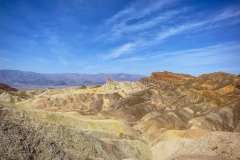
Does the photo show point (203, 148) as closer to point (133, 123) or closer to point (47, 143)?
point (47, 143)

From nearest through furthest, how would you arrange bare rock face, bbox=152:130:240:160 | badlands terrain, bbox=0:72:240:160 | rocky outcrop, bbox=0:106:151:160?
1. rocky outcrop, bbox=0:106:151:160
2. badlands terrain, bbox=0:72:240:160
3. bare rock face, bbox=152:130:240:160

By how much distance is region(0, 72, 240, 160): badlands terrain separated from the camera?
892 inches

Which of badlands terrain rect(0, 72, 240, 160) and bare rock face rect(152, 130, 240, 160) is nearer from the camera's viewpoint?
badlands terrain rect(0, 72, 240, 160)

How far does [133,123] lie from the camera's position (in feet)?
180

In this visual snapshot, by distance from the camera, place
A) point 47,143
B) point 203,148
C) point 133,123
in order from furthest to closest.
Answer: point 133,123 < point 203,148 < point 47,143

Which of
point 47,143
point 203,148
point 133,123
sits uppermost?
point 47,143

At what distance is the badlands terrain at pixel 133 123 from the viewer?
74.3 feet

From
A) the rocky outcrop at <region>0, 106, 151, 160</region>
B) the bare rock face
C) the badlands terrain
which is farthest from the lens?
the bare rock face

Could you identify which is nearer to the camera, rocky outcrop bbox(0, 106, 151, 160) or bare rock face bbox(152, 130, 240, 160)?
rocky outcrop bbox(0, 106, 151, 160)

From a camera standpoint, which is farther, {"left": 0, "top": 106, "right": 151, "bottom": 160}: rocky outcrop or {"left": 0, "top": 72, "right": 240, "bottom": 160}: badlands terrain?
{"left": 0, "top": 72, "right": 240, "bottom": 160}: badlands terrain

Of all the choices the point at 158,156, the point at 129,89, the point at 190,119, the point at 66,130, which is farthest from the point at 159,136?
the point at 129,89

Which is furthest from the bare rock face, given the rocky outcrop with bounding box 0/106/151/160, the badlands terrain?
the rocky outcrop with bounding box 0/106/151/160

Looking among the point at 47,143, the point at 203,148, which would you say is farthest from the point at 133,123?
the point at 47,143

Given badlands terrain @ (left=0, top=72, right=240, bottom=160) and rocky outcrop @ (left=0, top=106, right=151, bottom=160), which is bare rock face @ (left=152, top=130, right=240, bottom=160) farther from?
rocky outcrop @ (left=0, top=106, right=151, bottom=160)
